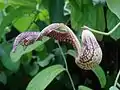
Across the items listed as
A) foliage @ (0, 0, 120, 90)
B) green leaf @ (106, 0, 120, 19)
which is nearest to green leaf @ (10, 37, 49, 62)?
foliage @ (0, 0, 120, 90)

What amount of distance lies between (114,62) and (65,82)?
160mm

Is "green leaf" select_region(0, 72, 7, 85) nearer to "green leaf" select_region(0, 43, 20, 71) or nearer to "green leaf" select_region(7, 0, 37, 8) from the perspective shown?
"green leaf" select_region(0, 43, 20, 71)

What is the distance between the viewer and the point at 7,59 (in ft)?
4.17

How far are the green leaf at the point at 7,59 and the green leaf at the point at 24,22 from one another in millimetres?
75

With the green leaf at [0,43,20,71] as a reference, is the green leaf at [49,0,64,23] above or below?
above

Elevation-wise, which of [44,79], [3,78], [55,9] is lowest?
[3,78]

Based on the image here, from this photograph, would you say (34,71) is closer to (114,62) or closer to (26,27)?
(26,27)

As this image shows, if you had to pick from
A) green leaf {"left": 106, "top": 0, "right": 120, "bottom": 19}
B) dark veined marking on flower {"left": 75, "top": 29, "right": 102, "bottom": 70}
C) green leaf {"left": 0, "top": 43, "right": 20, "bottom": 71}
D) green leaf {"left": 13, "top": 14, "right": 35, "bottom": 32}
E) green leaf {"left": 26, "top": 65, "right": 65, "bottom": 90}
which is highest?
green leaf {"left": 106, "top": 0, "right": 120, "bottom": 19}

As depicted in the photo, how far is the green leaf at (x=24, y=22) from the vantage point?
122 centimetres

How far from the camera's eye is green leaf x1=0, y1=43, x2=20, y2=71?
125 cm

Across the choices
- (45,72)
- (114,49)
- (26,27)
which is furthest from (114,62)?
(45,72)

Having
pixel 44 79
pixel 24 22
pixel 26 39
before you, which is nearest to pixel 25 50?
pixel 44 79

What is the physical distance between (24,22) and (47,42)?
0.29 feet

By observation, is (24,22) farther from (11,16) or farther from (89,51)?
(89,51)
